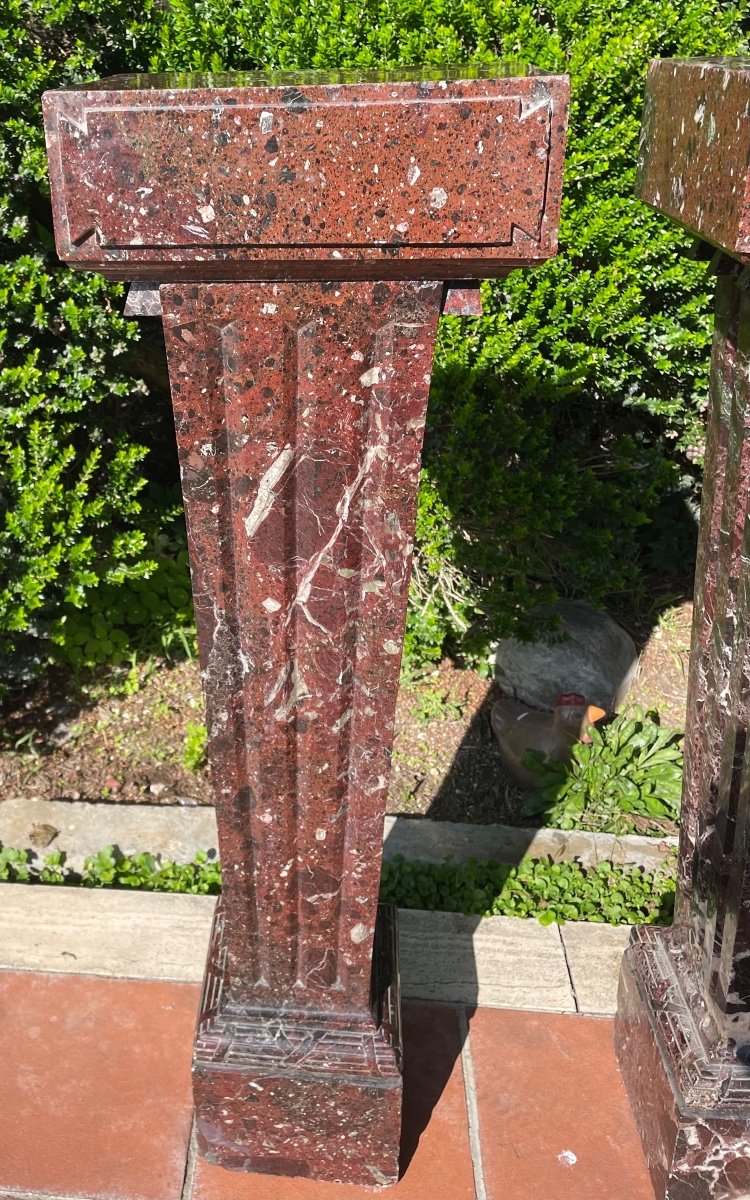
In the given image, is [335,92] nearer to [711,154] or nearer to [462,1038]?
[711,154]

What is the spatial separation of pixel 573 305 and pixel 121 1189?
2823mm

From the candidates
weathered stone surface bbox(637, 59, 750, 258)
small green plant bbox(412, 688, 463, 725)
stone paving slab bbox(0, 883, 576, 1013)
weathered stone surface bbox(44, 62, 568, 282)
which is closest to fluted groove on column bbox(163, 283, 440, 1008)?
weathered stone surface bbox(44, 62, 568, 282)

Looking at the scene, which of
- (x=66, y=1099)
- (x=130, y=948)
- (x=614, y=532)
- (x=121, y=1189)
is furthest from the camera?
(x=614, y=532)

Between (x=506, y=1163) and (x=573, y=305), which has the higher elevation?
(x=573, y=305)

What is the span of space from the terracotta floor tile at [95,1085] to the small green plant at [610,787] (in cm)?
136

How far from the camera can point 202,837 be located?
10.5ft

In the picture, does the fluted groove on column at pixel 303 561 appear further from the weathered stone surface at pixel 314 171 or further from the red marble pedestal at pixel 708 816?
the red marble pedestal at pixel 708 816

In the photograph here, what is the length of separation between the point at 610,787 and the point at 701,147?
2.26m

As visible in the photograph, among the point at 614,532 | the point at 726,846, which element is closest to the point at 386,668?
the point at 726,846

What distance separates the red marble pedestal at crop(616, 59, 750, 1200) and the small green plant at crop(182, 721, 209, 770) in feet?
5.54

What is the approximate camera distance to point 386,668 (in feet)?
5.87

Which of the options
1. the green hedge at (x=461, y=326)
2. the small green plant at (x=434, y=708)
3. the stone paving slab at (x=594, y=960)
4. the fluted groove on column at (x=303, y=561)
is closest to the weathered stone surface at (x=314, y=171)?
the fluted groove on column at (x=303, y=561)

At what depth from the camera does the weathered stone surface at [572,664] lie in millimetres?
3740

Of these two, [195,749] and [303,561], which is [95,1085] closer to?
[195,749]
